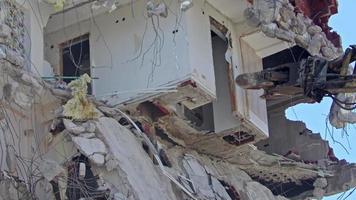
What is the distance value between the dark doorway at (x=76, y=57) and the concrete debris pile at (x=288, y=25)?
6.82ft

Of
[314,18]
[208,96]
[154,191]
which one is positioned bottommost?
[154,191]

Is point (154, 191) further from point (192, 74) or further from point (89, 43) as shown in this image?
point (89, 43)

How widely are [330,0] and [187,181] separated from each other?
A: 187 inches

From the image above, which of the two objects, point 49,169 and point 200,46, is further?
point 200,46

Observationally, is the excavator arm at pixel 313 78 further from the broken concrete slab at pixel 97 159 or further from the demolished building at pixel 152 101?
the broken concrete slab at pixel 97 159

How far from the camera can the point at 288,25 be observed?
1798 centimetres

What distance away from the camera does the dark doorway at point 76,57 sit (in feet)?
58.3

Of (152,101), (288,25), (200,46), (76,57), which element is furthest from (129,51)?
(288,25)

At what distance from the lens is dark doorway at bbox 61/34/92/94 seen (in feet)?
58.3

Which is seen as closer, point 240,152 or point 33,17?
point 33,17

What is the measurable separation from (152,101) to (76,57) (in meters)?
1.69

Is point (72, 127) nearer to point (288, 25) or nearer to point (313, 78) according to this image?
point (313, 78)

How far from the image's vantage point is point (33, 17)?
54.2 ft

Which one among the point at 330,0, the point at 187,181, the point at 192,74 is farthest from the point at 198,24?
the point at 330,0
